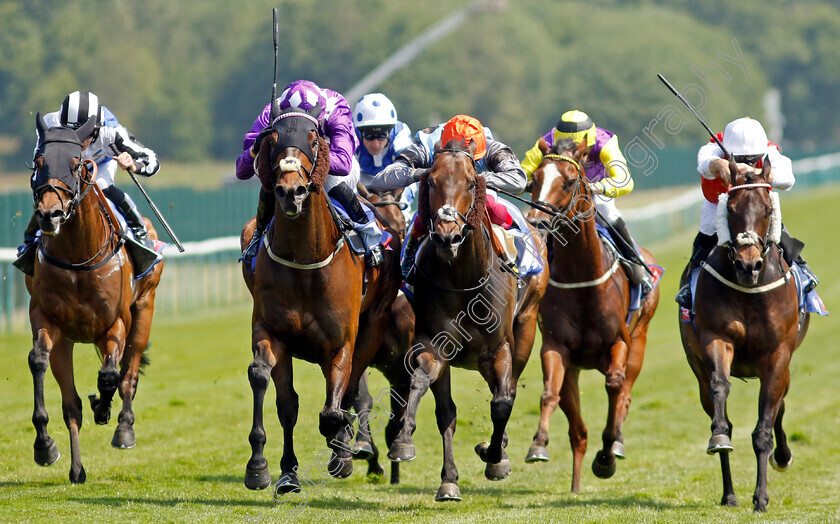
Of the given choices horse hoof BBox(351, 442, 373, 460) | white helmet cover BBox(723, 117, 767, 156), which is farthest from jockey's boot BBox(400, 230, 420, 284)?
white helmet cover BBox(723, 117, 767, 156)

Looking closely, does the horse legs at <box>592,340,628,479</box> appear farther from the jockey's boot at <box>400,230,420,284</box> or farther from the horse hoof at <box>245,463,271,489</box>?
the horse hoof at <box>245,463,271,489</box>

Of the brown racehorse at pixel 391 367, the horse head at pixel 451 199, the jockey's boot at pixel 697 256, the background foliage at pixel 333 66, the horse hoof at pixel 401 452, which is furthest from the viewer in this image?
the background foliage at pixel 333 66

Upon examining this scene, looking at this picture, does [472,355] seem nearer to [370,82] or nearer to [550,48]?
[370,82]

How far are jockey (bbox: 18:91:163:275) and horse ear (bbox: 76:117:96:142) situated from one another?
58 cm

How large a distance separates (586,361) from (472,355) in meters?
1.54

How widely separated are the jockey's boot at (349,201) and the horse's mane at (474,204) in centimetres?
73

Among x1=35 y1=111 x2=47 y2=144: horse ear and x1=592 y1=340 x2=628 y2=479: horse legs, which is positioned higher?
x1=35 y1=111 x2=47 y2=144: horse ear

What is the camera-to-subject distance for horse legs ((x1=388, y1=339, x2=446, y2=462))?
23.8ft

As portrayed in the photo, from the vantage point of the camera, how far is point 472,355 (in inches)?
297

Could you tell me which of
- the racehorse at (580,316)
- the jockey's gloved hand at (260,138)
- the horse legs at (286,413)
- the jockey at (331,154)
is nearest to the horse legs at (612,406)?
the racehorse at (580,316)

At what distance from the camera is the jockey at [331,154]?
7117 millimetres

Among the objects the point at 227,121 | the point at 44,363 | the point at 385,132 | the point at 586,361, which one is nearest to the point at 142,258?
the point at 44,363

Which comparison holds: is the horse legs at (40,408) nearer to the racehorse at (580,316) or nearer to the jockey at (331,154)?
the jockey at (331,154)

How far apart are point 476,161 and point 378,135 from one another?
1791 mm
